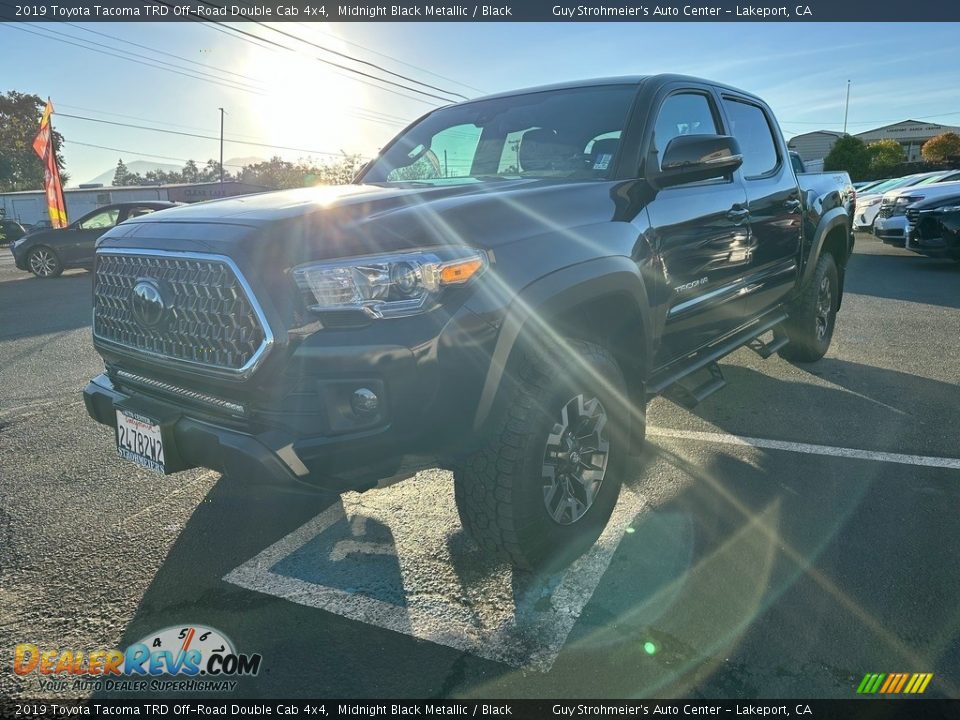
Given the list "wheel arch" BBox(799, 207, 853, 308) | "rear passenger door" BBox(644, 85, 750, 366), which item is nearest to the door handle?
"rear passenger door" BBox(644, 85, 750, 366)

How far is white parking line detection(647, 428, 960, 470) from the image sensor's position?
366 cm

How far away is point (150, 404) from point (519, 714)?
169 centimetres

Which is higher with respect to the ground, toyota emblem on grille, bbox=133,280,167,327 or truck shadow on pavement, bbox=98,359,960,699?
toyota emblem on grille, bbox=133,280,167,327

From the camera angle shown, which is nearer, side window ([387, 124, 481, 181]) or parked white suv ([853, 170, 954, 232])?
side window ([387, 124, 481, 181])

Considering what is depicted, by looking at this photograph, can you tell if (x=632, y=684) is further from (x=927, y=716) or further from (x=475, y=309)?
(x=475, y=309)

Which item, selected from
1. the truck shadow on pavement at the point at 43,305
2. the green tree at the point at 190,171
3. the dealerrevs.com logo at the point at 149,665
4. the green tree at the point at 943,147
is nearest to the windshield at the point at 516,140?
the dealerrevs.com logo at the point at 149,665

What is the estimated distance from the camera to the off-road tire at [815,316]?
5289 millimetres

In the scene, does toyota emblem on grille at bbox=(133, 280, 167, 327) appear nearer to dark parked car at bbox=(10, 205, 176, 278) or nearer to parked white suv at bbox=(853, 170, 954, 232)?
dark parked car at bbox=(10, 205, 176, 278)

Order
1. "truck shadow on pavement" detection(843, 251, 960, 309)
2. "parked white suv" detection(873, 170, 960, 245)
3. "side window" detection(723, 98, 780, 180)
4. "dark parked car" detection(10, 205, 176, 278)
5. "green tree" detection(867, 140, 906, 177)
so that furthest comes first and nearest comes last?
"green tree" detection(867, 140, 906, 177), "dark parked car" detection(10, 205, 176, 278), "parked white suv" detection(873, 170, 960, 245), "truck shadow on pavement" detection(843, 251, 960, 309), "side window" detection(723, 98, 780, 180)

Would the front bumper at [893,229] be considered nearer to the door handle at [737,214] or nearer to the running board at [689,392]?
the door handle at [737,214]

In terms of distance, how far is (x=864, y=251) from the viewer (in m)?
15.1

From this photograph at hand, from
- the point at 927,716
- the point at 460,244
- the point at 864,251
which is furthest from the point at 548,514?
the point at 864,251

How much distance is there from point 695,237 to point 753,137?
1684 mm

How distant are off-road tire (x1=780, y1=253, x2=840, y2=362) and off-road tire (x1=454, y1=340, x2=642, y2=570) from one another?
331 centimetres
